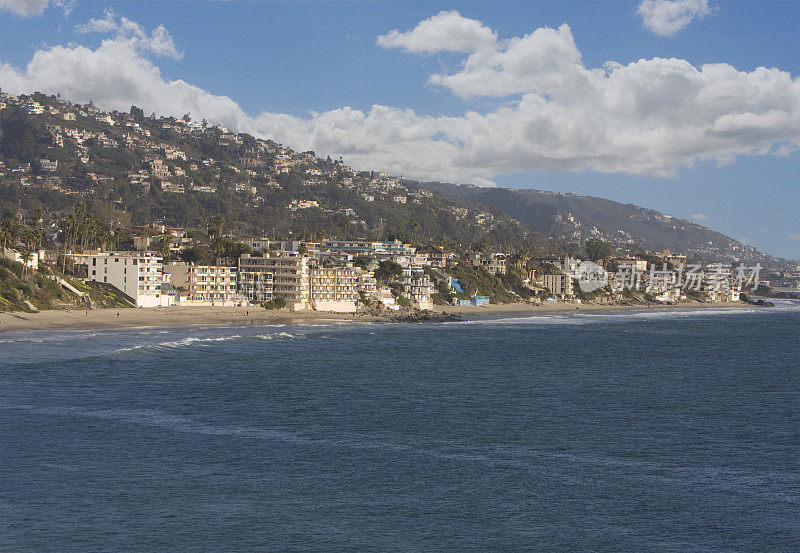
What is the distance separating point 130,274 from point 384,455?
89.9 m

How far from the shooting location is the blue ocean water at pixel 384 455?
88.7 ft

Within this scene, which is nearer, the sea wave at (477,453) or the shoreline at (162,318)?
the sea wave at (477,453)

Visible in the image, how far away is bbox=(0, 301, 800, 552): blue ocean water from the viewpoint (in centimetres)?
2703

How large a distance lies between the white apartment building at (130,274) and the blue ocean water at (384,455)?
42.9m

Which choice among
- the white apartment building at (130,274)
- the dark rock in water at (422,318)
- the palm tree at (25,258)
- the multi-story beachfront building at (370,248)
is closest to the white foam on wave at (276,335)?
the white apartment building at (130,274)

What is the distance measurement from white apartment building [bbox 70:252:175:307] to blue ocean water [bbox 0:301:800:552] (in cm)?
4292

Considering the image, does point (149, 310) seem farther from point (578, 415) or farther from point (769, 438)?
point (769, 438)

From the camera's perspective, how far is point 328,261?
167375 mm

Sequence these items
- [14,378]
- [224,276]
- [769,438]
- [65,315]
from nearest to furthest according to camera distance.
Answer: [769,438] < [14,378] < [65,315] < [224,276]

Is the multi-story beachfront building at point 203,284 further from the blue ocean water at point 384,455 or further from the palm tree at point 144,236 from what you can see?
the blue ocean water at point 384,455

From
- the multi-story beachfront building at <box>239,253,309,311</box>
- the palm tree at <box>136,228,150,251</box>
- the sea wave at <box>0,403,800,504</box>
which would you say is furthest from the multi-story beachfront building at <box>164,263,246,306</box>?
the sea wave at <box>0,403,800,504</box>

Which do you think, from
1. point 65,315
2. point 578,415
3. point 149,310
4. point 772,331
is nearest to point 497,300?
point 772,331

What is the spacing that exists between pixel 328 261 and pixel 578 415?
121602 mm

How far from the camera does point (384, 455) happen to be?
37.2m
